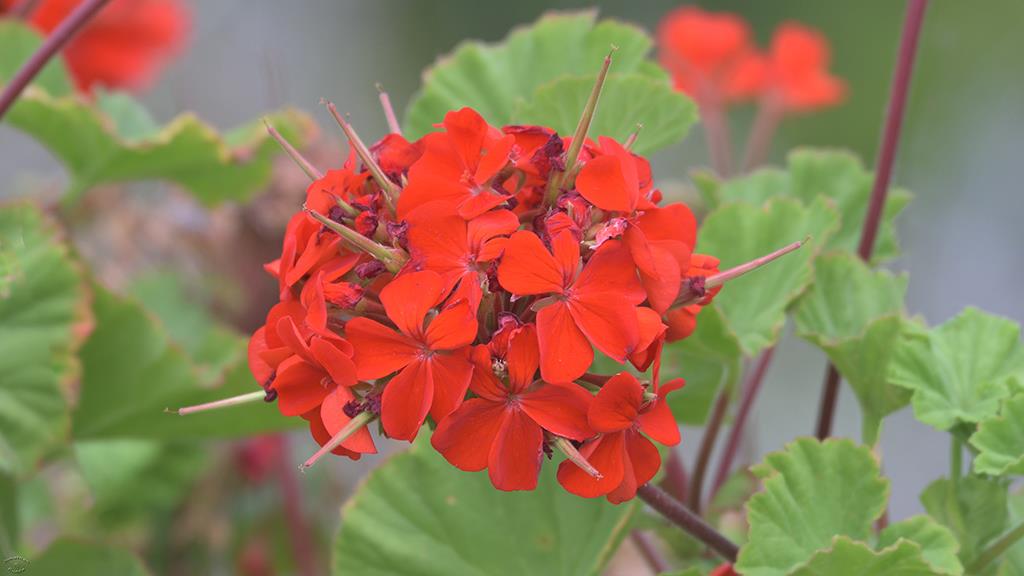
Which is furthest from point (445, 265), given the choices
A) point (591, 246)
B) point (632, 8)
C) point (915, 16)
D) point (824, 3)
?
point (632, 8)

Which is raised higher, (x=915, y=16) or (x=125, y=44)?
(x=915, y=16)

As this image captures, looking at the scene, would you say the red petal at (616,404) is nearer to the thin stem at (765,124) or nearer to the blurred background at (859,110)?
the thin stem at (765,124)

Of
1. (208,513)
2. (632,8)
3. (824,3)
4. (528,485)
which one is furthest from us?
(632,8)

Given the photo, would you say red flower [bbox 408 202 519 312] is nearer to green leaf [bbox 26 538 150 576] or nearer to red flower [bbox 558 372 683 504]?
red flower [bbox 558 372 683 504]

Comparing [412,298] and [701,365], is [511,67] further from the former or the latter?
[412,298]

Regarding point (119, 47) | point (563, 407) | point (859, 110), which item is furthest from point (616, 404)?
point (859, 110)

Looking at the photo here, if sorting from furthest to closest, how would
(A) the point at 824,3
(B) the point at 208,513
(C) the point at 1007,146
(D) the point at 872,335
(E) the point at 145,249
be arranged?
1. (A) the point at 824,3
2. (C) the point at 1007,146
3. (E) the point at 145,249
4. (B) the point at 208,513
5. (D) the point at 872,335

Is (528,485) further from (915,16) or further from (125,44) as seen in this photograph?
(125,44)
